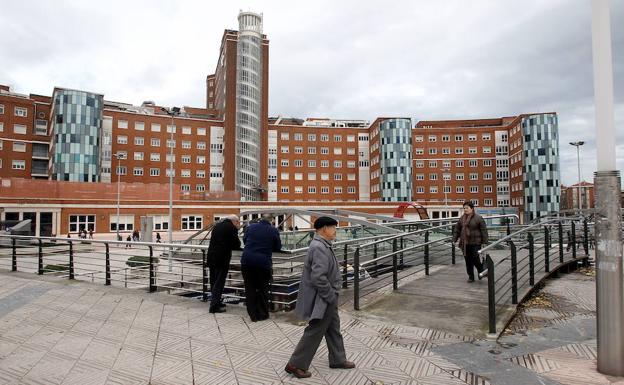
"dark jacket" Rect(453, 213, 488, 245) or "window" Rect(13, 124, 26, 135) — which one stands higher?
"window" Rect(13, 124, 26, 135)

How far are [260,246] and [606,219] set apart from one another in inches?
167

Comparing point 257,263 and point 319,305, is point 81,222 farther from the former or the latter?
point 319,305

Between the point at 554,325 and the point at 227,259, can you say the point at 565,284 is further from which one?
the point at 227,259

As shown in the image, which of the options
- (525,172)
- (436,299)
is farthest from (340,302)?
(525,172)

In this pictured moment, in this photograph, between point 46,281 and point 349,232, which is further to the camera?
point 349,232

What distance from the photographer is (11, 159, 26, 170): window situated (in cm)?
5791

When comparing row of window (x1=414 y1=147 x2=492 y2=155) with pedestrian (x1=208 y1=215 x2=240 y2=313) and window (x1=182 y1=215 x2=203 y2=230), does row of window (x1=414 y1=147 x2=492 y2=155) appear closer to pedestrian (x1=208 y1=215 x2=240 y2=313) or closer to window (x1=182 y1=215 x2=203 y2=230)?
window (x1=182 y1=215 x2=203 y2=230)

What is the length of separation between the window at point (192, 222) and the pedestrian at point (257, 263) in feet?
147

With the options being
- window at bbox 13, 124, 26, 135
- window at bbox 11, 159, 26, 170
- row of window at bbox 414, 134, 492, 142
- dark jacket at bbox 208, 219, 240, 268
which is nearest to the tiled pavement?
dark jacket at bbox 208, 219, 240, 268

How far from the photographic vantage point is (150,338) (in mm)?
5105

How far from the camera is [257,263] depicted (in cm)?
572

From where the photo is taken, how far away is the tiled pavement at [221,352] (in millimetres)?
3850

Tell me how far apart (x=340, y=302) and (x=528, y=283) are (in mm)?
3713

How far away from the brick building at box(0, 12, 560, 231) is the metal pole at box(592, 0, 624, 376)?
4761 cm
